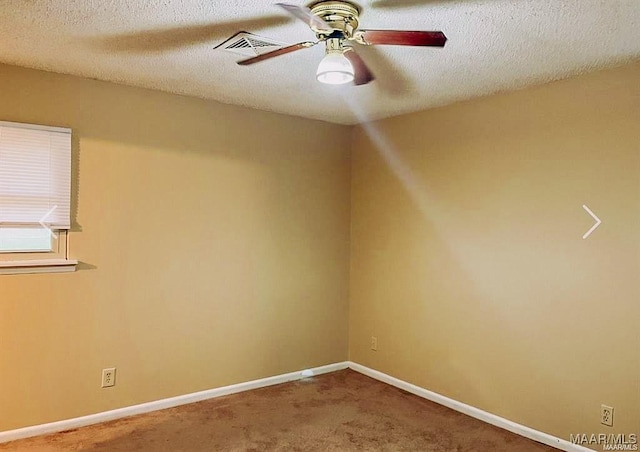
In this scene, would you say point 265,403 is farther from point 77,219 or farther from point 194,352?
point 77,219

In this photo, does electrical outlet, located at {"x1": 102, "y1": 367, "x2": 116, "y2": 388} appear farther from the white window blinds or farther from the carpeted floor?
the white window blinds

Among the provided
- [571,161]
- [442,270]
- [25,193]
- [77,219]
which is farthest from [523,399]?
[25,193]

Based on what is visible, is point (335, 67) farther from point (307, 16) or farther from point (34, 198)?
point (34, 198)

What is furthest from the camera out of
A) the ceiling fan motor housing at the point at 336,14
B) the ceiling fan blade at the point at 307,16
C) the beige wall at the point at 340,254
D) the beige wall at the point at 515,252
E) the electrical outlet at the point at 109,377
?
the electrical outlet at the point at 109,377

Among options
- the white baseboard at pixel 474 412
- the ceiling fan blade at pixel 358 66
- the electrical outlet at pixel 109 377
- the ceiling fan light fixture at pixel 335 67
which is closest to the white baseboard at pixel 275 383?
the white baseboard at pixel 474 412

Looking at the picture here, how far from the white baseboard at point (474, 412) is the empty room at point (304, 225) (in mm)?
14

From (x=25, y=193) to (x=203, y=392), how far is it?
1902 mm

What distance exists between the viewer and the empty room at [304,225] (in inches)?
100

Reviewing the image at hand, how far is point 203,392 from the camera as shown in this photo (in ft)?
12.4

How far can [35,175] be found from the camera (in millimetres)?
3068

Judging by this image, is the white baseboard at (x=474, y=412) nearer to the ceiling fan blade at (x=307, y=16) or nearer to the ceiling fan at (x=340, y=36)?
the ceiling fan at (x=340, y=36)

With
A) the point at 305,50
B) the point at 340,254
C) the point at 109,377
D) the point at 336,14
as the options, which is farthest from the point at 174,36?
the point at 340,254

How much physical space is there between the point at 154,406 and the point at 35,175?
1788mm

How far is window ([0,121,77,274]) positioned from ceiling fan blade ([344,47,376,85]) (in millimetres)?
1948
